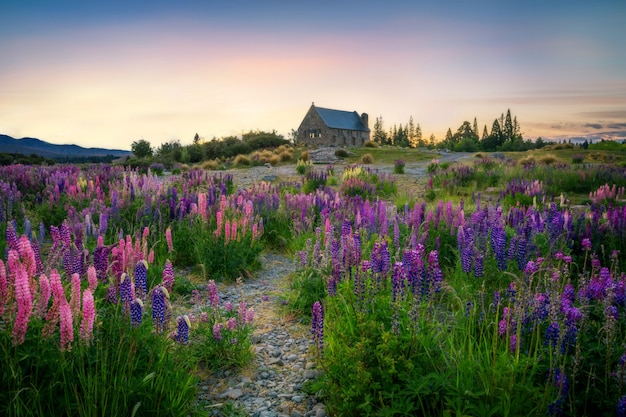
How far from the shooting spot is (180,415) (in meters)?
2.97

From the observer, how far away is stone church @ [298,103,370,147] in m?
71.5

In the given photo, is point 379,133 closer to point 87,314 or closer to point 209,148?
point 209,148

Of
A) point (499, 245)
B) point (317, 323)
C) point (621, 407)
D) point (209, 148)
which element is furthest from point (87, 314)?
point (209, 148)

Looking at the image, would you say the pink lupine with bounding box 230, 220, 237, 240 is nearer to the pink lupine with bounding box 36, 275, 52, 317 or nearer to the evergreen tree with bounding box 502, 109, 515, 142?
the pink lupine with bounding box 36, 275, 52, 317

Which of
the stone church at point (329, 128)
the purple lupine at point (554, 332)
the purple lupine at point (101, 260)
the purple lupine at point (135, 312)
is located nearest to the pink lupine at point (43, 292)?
the purple lupine at point (135, 312)

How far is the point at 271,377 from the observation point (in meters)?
3.96

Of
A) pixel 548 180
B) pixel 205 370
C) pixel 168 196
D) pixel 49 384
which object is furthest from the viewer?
pixel 548 180

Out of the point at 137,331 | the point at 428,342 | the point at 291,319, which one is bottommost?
the point at 291,319

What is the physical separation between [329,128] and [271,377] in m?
68.9

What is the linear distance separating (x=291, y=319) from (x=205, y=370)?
57.0 inches

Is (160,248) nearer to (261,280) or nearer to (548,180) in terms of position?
(261,280)

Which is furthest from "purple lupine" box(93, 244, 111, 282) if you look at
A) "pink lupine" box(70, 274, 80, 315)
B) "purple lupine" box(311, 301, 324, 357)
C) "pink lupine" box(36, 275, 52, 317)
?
"purple lupine" box(311, 301, 324, 357)

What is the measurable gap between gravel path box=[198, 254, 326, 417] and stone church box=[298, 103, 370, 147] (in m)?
65.3

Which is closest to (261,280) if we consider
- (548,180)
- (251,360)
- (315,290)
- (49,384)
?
(315,290)
